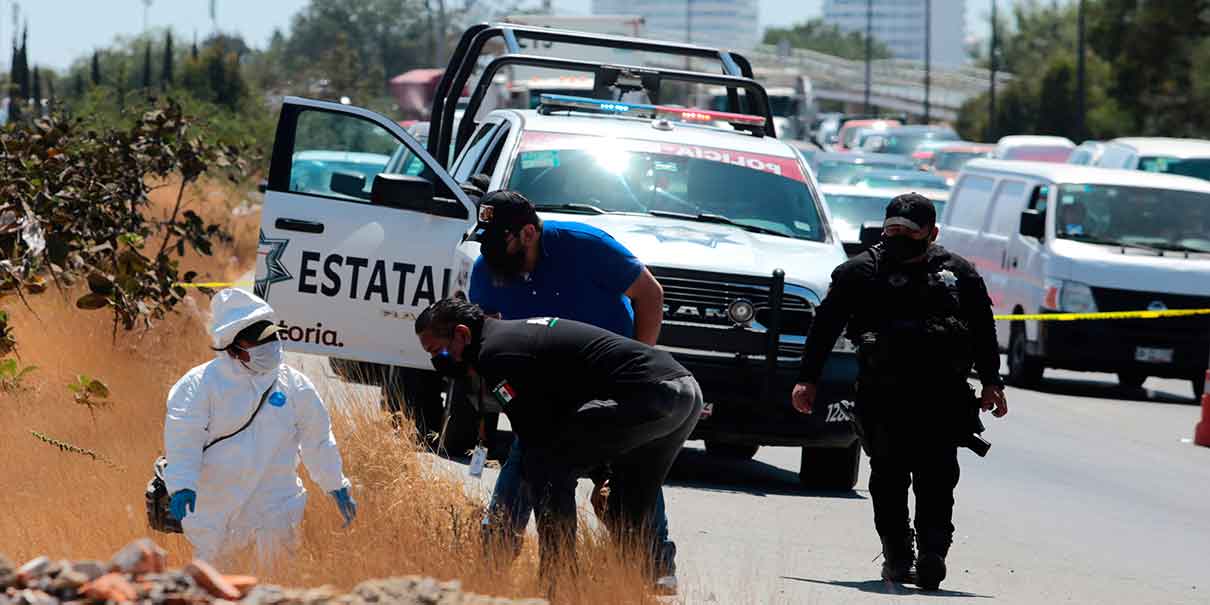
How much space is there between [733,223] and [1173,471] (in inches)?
154

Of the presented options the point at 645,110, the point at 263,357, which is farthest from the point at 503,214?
the point at 645,110

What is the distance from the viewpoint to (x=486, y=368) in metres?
6.89

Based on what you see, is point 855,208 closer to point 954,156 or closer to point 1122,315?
point 1122,315

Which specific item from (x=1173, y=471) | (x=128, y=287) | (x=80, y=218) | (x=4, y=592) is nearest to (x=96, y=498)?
(x=4, y=592)

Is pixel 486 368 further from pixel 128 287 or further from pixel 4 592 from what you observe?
pixel 128 287

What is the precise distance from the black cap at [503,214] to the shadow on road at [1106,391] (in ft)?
41.0

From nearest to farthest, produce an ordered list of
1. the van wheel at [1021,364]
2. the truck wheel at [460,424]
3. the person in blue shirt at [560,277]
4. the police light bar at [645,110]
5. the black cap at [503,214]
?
the black cap at [503,214], the person in blue shirt at [560,277], the truck wheel at [460,424], the police light bar at [645,110], the van wheel at [1021,364]

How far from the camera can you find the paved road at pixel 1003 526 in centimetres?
867

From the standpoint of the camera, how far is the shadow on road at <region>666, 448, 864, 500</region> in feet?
38.3

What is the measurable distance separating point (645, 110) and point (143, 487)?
5.32 m

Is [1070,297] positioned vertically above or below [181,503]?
below

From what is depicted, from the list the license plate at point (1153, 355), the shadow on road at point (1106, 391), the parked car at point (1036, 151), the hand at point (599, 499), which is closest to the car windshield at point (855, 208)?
the shadow on road at point (1106, 391)

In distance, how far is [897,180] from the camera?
26703 millimetres

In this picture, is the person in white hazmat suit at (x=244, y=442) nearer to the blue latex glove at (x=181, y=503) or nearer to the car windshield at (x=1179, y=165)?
the blue latex glove at (x=181, y=503)
